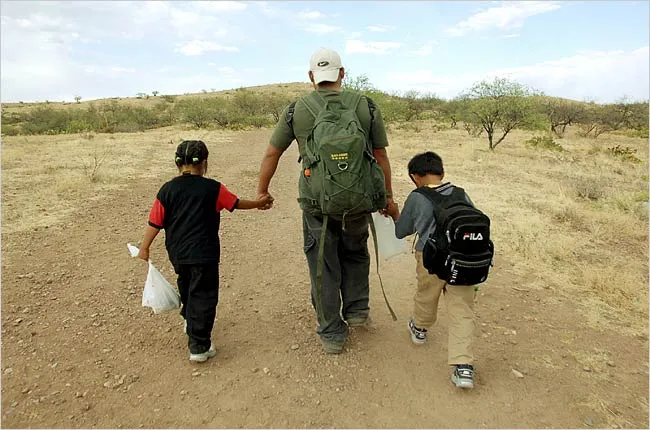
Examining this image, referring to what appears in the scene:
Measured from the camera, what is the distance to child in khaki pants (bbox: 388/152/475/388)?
2756mm

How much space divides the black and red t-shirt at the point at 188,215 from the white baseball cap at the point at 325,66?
0.94m

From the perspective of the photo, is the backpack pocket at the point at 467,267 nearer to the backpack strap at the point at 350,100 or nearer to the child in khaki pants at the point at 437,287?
the child in khaki pants at the point at 437,287

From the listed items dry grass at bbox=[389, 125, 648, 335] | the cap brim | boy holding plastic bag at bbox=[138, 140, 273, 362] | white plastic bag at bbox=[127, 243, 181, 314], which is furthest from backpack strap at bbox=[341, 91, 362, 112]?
dry grass at bbox=[389, 125, 648, 335]

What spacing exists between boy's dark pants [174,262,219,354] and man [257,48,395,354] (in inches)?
27.3

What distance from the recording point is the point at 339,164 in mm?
2623

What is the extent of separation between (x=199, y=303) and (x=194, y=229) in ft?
1.64

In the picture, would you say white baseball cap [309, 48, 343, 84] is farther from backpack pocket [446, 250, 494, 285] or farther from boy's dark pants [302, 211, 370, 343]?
backpack pocket [446, 250, 494, 285]

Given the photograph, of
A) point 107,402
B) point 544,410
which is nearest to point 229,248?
point 107,402

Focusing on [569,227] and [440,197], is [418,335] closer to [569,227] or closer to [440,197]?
[440,197]

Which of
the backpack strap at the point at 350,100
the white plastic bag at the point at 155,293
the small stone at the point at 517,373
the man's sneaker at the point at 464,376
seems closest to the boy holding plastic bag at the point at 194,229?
the white plastic bag at the point at 155,293

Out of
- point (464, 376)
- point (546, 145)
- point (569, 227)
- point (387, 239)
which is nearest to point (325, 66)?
point (387, 239)

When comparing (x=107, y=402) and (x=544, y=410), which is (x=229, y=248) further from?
(x=544, y=410)

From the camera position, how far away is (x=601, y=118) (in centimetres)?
2878

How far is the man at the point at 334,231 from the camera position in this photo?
9.36 ft
